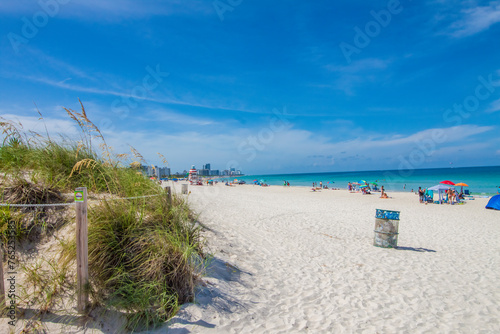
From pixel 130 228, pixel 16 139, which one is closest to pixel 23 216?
pixel 130 228

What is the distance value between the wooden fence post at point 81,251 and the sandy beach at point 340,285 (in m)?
1.08

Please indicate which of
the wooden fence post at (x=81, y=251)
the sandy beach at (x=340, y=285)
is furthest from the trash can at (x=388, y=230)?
the wooden fence post at (x=81, y=251)

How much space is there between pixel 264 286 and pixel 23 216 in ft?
12.9

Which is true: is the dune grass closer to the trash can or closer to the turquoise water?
the trash can

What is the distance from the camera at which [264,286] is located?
456 centimetres

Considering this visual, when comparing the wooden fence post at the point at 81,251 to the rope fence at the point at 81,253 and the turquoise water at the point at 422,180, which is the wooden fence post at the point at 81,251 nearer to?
the rope fence at the point at 81,253

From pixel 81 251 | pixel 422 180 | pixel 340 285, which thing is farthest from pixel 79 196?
pixel 422 180

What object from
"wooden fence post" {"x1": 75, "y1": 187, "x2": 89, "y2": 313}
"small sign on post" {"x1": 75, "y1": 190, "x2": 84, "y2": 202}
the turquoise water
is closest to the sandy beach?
"wooden fence post" {"x1": 75, "y1": 187, "x2": 89, "y2": 313}

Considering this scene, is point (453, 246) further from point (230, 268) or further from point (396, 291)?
point (230, 268)

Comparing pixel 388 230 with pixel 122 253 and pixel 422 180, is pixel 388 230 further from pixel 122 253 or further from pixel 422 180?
pixel 422 180

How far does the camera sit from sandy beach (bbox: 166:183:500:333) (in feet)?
11.7

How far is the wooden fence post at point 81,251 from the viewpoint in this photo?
297 cm

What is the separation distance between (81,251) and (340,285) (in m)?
4.23

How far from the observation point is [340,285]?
16.0 feet
